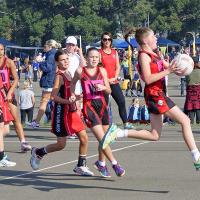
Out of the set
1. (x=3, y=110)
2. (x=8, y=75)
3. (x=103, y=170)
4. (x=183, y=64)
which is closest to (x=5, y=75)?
(x=8, y=75)

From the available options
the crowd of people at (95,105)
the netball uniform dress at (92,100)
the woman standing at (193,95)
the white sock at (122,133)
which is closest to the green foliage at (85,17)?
the woman standing at (193,95)

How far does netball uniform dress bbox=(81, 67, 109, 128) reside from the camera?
9797 millimetres

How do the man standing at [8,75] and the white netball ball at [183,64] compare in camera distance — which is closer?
the white netball ball at [183,64]

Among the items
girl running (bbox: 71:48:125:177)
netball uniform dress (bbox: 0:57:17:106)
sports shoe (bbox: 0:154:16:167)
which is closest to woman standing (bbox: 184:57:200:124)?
netball uniform dress (bbox: 0:57:17:106)

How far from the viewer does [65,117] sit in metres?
10.2

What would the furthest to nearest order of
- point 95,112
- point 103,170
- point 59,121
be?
point 59,121 → point 103,170 → point 95,112

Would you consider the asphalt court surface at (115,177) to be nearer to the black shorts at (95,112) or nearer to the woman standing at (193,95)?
the black shorts at (95,112)

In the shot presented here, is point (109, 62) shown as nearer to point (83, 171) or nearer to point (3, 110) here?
point (3, 110)

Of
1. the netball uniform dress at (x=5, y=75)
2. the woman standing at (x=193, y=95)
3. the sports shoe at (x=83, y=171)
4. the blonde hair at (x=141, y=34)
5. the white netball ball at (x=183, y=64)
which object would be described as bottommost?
the sports shoe at (x=83, y=171)

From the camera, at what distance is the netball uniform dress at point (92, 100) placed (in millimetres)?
9797

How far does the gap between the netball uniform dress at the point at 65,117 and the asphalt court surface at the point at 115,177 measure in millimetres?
644

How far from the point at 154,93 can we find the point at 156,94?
0.03 metres

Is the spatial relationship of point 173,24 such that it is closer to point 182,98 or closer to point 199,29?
point 199,29

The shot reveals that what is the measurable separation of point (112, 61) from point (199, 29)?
71.3 metres
